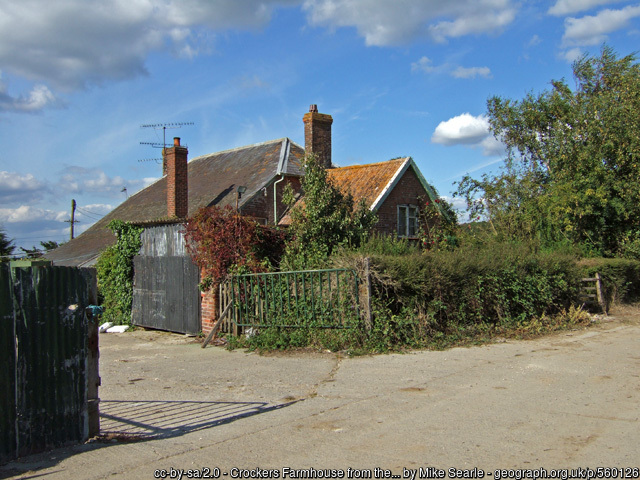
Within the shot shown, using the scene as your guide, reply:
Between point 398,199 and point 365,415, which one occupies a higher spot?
point 398,199

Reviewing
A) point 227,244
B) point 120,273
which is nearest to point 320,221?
point 227,244

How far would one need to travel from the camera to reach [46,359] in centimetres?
512

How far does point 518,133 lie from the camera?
31.9 metres

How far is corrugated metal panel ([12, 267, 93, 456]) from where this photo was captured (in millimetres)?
4945

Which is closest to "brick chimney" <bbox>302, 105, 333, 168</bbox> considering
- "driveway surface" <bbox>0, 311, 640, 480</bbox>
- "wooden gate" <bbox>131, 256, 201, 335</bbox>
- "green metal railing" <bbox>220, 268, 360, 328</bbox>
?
"wooden gate" <bbox>131, 256, 201, 335</bbox>

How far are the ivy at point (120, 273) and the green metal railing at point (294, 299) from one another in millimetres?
5188

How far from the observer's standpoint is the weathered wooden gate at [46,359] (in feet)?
15.9

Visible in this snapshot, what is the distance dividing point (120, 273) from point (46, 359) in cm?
1240

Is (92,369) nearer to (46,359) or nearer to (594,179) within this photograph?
(46,359)

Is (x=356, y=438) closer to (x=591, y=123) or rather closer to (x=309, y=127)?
(x=309, y=127)

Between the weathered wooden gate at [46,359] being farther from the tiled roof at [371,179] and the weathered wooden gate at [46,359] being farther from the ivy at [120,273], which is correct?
the tiled roof at [371,179]

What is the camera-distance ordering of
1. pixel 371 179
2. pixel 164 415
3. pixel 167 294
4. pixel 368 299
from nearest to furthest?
pixel 164 415 → pixel 368 299 → pixel 167 294 → pixel 371 179

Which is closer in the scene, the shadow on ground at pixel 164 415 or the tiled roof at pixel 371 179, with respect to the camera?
the shadow on ground at pixel 164 415

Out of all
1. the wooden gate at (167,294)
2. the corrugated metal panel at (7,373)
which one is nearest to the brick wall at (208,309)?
the wooden gate at (167,294)
